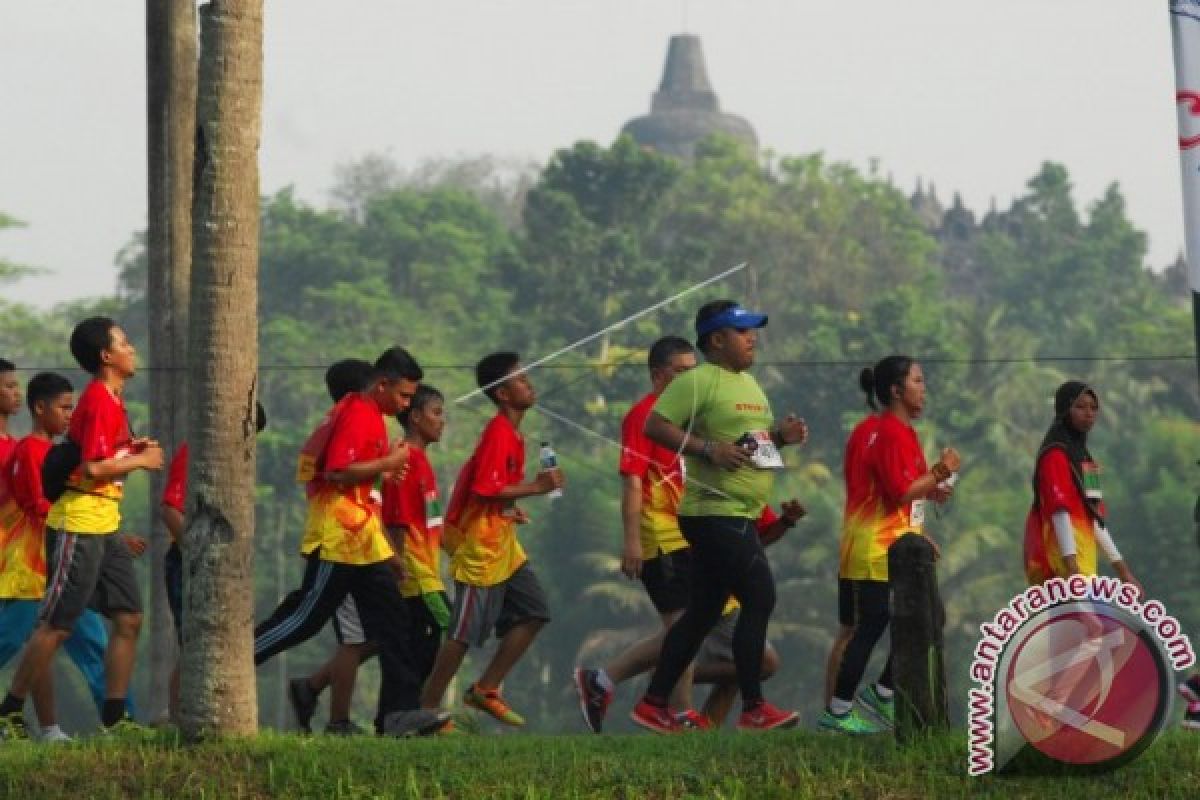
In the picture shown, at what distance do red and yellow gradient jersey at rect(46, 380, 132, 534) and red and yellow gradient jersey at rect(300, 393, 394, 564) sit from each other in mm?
834

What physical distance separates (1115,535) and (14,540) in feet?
185

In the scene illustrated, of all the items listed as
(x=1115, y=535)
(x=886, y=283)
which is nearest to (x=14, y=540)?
(x=1115, y=535)

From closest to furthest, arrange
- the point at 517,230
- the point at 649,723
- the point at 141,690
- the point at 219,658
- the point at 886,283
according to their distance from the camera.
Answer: the point at 219,658 < the point at 649,723 < the point at 141,690 < the point at 886,283 < the point at 517,230

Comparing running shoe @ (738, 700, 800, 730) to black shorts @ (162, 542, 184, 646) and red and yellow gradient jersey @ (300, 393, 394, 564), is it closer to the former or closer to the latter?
red and yellow gradient jersey @ (300, 393, 394, 564)

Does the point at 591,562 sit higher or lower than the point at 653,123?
lower

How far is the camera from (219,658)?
10.8 m

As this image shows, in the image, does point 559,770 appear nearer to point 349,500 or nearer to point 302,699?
point 349,500

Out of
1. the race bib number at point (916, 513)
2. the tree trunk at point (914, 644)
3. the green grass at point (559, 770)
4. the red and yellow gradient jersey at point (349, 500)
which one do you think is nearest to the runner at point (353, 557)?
the red and yellow gradient jersey at point (349, 500)

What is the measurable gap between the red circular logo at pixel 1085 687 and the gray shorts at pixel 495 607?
12.4 feet

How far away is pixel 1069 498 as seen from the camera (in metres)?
12.0

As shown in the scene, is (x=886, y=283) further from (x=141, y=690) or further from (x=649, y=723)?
(x=649, y=723)

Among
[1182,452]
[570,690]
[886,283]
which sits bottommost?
[570,690]

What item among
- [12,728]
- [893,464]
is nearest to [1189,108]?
[893,464]

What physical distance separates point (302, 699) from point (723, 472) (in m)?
2.57
